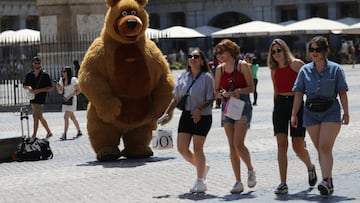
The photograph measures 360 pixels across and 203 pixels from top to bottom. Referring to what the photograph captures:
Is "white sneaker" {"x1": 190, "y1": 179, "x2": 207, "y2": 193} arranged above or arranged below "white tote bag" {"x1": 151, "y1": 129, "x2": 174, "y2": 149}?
below

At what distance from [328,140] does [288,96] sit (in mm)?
854

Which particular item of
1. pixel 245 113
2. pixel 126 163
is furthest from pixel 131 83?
pixel 245 113

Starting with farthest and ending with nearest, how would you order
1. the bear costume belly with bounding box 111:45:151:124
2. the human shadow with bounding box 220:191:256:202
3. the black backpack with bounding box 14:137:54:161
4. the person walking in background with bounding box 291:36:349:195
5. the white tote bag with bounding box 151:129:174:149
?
the black backpack with bounding box 14:137:54:161
the bear costume belly with bounding box 111:45:151:124
the white tote bag with bounding box 151:129:174:149
the human shadow with bounding box 220:191:256:202
the person walking in background with bounding box 291:36:349:195

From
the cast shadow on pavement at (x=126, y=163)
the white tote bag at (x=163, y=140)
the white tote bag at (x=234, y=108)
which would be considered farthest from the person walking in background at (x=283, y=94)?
the cast shadow on pavement at (x=126, y=163)

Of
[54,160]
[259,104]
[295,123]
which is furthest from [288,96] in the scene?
[259,104]

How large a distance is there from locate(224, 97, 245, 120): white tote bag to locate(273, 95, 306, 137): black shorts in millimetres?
420

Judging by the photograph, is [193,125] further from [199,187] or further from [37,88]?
[37,88]

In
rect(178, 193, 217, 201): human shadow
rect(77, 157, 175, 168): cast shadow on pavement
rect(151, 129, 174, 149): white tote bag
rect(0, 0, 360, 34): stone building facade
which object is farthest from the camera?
rect(0, 0, 360, 34): stone building facade

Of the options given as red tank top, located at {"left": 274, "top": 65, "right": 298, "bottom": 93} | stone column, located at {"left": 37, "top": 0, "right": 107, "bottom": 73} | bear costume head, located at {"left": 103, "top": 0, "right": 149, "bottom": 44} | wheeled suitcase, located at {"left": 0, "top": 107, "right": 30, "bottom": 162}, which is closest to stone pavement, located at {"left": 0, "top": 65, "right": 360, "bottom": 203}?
wheeled suitcase, located at {"left": 0, "top": 107, "right": 30, "bottom": 162}

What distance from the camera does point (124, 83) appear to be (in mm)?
14000

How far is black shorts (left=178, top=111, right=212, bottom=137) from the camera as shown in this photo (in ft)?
34.9

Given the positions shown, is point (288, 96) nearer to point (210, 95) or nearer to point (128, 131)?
point (210, 95)

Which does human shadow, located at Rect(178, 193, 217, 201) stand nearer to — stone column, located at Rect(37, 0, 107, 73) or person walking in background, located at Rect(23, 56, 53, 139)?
person walking in background, located at Rect(23, 56, 53, 139)

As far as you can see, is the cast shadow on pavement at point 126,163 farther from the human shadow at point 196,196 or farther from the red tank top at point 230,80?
the red tank top at point 230,80
